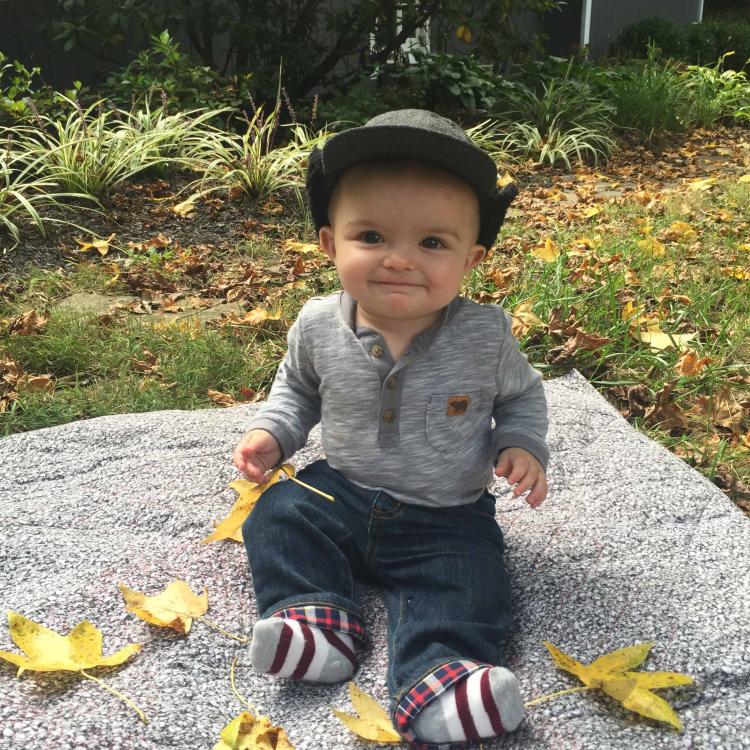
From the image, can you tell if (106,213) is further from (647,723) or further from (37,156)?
(647,723)

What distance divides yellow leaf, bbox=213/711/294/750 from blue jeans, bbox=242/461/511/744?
0.73ft

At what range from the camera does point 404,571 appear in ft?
5.79

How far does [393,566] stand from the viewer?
1.80 meters

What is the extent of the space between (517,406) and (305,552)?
0.56 metres

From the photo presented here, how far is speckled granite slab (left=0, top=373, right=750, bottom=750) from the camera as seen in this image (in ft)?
4.80

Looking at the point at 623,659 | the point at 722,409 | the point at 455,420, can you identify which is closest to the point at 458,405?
the point at 455,420

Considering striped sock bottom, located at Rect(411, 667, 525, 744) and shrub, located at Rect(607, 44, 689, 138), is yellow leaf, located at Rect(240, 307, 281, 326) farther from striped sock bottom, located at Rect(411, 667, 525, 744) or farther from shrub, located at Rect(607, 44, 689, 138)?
shrub, located at Rect(607, 44, 689, 138)

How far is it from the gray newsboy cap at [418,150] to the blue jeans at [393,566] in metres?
0.67

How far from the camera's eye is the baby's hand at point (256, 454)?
1.88 meters

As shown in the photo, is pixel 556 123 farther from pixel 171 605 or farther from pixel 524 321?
pixel 171 605

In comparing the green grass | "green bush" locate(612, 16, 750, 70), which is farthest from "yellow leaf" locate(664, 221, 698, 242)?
"green bush" locate(612, 16, 750, 70)

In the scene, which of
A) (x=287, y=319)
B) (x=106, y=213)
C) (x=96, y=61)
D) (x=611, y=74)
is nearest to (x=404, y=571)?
(x=287, y=319)

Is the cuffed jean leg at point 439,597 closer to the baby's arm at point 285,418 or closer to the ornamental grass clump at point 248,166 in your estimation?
the baby's arm at point 285,418

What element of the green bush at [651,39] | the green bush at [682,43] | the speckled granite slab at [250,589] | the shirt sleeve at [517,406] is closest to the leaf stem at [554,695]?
the speckled granite slab at [250,589]
